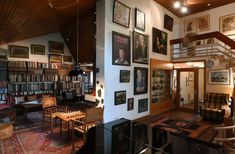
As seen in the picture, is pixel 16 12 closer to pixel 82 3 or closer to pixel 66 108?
pixel 82 3

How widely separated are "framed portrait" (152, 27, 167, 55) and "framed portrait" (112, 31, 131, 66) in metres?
1.93

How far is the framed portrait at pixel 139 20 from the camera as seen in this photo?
582cm

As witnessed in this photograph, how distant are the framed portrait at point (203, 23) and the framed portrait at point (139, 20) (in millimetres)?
4077

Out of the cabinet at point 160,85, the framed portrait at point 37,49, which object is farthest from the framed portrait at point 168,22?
the framed portrait at point 37,49

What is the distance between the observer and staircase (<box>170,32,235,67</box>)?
6.31 m

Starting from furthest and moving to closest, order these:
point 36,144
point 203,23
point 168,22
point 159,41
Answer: point 203,23 → point 168,22 → point 159,41 → point 36,144

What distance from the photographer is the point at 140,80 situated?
20.1 ft

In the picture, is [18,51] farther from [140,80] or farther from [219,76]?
[219,76]

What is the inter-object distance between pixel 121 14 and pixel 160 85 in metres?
3.99

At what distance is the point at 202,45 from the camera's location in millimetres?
7840

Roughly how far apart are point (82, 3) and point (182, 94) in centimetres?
681

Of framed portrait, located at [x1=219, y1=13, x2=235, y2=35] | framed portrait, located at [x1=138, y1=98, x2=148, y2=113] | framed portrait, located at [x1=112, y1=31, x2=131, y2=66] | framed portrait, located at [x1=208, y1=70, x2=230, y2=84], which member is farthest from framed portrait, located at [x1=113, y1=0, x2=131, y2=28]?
framed portrait, located at [x1=219, y1=13, x2=235, y2=35]

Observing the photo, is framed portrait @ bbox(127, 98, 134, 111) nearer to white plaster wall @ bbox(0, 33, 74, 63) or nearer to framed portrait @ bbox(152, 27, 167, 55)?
framed portrait @ bbox(152, 27, 167, 55)

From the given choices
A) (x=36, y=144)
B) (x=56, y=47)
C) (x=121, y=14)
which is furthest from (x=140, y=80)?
(x=56, y=47)
